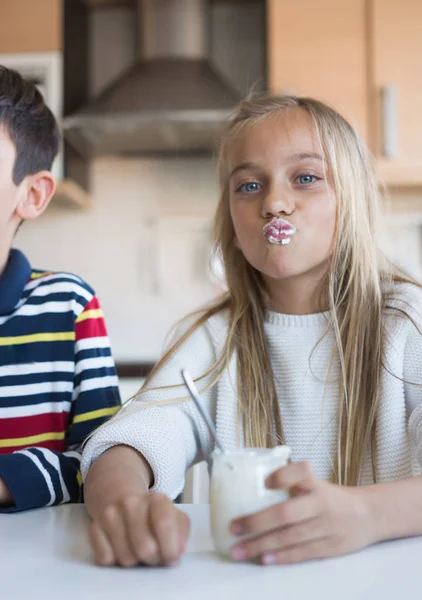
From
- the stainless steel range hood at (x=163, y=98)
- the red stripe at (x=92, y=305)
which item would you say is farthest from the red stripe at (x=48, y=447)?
the stainless steel range hood at (x=163, y=98)

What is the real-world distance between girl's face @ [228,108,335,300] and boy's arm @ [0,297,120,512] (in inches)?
10.7

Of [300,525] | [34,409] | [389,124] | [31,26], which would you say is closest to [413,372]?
[300,525]

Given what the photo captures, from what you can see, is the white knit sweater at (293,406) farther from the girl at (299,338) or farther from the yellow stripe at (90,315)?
the yellow stripe at (90,315)

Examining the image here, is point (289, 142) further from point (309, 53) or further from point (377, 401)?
point (309, 53)

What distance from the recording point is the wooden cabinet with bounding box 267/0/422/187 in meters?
2.51

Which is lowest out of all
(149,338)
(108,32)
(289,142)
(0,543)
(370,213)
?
(149,338)

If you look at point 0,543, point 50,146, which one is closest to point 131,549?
point 0,543

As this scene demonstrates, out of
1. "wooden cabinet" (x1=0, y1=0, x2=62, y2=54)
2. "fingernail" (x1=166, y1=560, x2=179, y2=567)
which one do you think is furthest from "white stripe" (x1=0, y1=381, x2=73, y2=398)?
"wooden cabinet" (x1=0, y1=0, x2=62, y2=54)

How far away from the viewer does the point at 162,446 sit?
2.66 feet

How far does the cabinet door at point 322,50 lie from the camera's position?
253 centimetres

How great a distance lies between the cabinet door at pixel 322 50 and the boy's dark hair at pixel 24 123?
146cm

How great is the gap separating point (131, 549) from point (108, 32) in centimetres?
285

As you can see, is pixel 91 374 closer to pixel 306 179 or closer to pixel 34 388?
pixel 34 388

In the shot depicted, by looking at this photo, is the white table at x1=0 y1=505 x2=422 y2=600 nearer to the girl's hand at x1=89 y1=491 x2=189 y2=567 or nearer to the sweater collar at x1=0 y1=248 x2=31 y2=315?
the girl's hand at x1=89 y1=491 x2=189 y2=567
